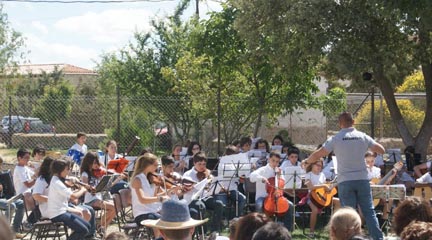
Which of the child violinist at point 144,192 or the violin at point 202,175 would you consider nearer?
the child violinist at point 144,192

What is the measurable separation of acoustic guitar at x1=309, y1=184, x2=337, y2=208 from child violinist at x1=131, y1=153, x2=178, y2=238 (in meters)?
3.07

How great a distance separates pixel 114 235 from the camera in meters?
4.41

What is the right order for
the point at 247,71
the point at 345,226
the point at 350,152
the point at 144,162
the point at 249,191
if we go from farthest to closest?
1. the point at 247,71
2. the point at 249,191
3. the point at 144,162
4. the point at 350,152
5. the point at 345,226

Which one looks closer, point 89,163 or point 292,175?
point 89,163

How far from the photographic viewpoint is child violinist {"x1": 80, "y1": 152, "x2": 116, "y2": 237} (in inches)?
438

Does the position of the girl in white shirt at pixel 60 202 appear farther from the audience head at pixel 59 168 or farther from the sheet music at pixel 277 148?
the sheet music at pixel 277 148

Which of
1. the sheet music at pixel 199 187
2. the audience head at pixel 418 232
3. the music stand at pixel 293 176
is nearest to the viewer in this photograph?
the audience head at pixel 418 232

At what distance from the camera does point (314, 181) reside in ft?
38.9

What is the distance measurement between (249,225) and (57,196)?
5071mm

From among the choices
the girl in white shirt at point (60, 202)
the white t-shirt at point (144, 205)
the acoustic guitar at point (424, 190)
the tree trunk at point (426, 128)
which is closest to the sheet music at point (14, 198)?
the girl in white shirt at point (60, 202)

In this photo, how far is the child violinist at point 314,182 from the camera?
11773mm

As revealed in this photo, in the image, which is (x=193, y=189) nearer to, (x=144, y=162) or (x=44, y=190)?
(x=144, y=162)

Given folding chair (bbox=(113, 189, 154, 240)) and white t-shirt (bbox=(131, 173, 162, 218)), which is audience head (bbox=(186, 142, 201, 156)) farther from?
white t-shirt (bbox=(131, 173, 162, 218))

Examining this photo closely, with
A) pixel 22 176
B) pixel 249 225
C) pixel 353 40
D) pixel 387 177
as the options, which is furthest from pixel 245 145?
pixel 249 225
